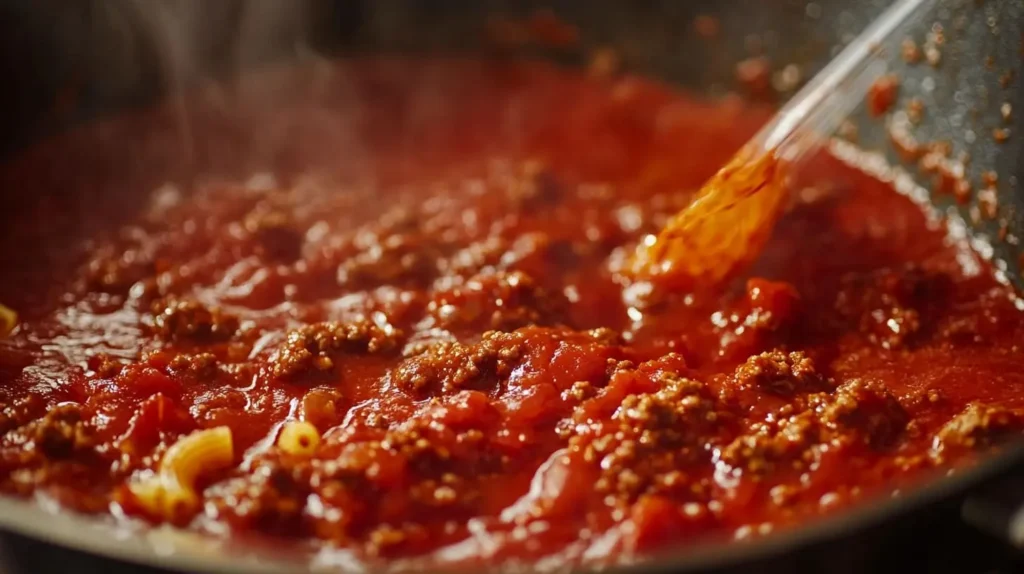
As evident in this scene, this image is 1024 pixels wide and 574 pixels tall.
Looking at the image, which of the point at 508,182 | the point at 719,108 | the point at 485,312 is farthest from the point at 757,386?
the point at 719,108

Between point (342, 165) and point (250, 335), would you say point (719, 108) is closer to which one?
point (342, 165)

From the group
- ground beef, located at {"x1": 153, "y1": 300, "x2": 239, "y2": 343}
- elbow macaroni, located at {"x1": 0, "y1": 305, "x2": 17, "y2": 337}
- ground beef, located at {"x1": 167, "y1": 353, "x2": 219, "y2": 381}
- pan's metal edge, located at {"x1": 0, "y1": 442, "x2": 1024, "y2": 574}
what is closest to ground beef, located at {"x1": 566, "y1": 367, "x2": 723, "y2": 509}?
pan's metal edge, located at {"x1": 0, "y1": 442, "x2": 1024, "y2": 574}

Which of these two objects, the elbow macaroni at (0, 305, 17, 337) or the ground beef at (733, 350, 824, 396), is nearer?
the ground beef at (733, 350, 824, 396)

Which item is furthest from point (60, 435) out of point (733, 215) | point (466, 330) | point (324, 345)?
point (733, 215)

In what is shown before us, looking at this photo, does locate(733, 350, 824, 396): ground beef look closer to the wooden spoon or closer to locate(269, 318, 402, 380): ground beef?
the wooden spoon

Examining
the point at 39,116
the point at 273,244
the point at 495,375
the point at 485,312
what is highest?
the point at 39,116

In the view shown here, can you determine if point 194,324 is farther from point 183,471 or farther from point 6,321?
point 183,471

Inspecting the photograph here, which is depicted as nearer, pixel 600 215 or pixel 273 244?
pixel 273 244
